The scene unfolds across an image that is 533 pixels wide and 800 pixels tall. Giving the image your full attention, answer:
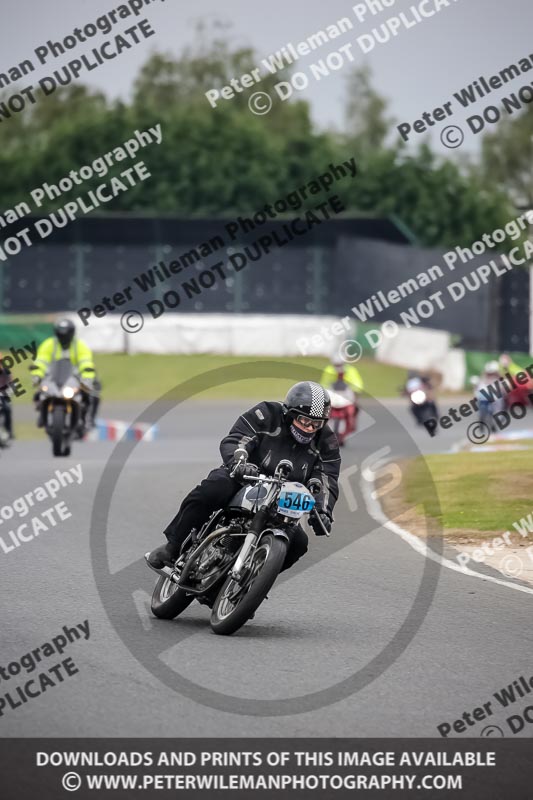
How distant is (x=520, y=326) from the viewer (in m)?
41.7

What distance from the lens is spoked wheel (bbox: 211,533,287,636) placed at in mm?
8266

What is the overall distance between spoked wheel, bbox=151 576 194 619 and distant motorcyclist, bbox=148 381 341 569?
0.18 m

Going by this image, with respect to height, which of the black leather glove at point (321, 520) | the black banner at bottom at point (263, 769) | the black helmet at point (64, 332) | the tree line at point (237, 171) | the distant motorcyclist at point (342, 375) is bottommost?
the black banner at bottom at point (263, 769)

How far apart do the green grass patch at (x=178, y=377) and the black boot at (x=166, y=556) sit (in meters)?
26.5

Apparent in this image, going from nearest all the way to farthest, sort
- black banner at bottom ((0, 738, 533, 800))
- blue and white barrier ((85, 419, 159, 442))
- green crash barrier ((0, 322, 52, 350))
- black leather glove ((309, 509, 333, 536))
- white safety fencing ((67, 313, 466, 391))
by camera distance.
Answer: black banner at bottom ((0, 738, 533, 800)) → black leather glove ((309, 509, 333, 536)) → blue and white barrier ((85, 419, 159, 442)) → green crash barrier ((0, 322, 52, 350)) → white safety fencing ((67, 313, 466, 391))

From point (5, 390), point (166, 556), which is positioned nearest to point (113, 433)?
point (5, 390)

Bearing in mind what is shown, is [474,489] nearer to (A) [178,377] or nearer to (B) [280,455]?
(B) [280,455]

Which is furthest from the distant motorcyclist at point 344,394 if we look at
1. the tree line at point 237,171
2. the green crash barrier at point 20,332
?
the tree line at point 237,171

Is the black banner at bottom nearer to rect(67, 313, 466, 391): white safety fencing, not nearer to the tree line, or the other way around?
rect(67, 313, 466, 391): white safety fencing

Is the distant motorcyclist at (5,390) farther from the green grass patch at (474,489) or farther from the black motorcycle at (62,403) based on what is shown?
the green grass patch at (474,489)

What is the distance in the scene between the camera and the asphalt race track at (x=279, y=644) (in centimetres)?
667

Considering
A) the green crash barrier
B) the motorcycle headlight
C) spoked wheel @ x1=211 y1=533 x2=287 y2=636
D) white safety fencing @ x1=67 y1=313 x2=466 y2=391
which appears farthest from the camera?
white safety fencing @ x1=67 y1=313 x2=466 y2=391

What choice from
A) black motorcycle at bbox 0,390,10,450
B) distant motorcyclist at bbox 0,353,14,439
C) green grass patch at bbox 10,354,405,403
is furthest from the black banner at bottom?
green grass patch at bbox 10,354,405,403

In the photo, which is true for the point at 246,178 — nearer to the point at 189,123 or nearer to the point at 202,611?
the point at 189,123
